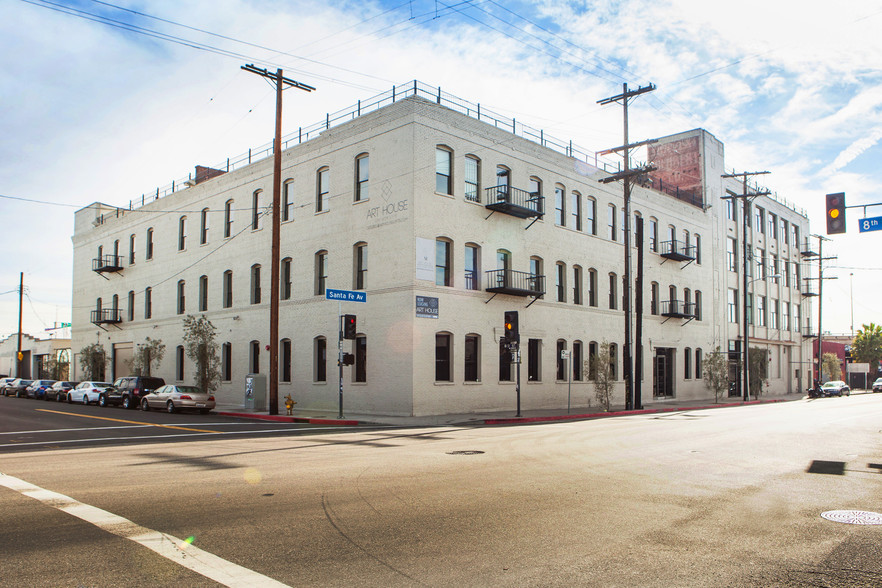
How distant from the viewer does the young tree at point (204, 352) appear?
1347 inches

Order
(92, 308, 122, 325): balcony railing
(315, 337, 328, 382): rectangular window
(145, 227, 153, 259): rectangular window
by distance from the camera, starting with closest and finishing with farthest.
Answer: (315, 337, 328, 382): rectangular window
(145, 227, 153, 259): rectangular window
(92, 308, 122, 325): balcony railing

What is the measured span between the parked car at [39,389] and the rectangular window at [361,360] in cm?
2760

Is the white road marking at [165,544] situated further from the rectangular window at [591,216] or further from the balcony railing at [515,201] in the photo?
the rectangular window at [591,216]

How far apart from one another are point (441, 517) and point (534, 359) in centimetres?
2545

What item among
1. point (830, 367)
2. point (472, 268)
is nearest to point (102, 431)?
point (472, 268)

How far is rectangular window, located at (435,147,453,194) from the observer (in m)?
27.9

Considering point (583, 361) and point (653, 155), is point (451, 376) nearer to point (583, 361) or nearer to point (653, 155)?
Answer: point (583, 361)

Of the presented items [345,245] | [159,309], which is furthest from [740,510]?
[159,309]

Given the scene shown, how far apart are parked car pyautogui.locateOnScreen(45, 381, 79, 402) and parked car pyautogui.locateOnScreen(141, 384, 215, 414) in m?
14.2

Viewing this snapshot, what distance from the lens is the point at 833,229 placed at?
1758cm

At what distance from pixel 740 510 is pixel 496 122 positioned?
2516 centimetres

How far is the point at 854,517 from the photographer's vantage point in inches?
291

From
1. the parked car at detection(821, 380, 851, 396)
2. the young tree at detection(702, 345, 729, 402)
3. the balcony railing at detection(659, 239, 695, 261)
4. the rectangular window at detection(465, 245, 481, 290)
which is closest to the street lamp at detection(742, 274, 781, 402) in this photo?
the young tree at detection(702, 345, 729, 402)

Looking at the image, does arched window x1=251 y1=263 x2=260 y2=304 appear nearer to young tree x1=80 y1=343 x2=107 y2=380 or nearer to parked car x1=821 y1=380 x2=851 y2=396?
young tree x1=80 y1=343 x2=107 y2=380
